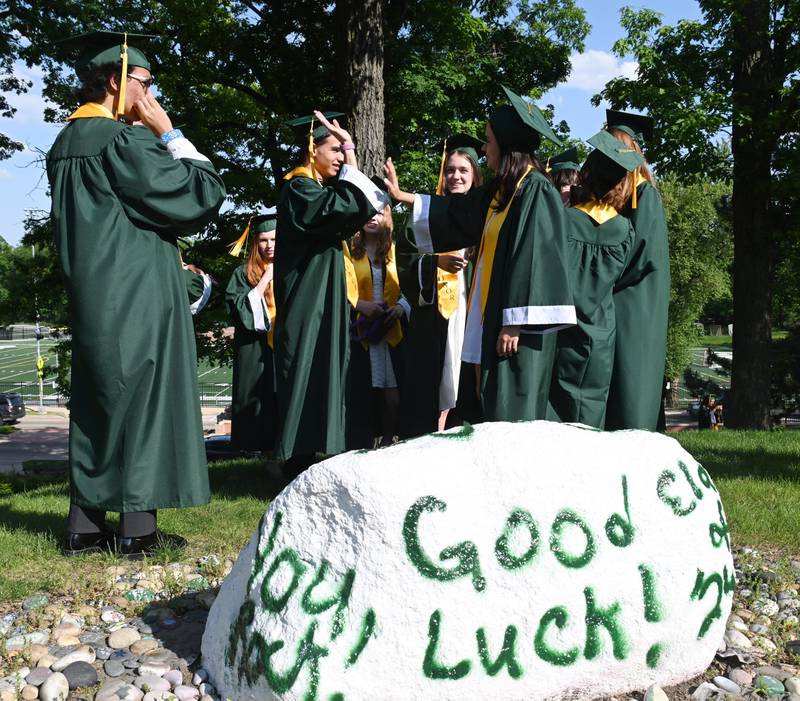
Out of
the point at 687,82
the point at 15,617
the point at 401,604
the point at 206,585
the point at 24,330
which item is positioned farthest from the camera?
the point at 24,330

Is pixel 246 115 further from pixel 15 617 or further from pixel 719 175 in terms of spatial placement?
pixel 15 617

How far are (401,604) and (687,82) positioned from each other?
14.3 metres

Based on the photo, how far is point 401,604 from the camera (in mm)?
2488

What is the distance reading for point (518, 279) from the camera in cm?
403

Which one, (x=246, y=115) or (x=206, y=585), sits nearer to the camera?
(x=206, y=585)

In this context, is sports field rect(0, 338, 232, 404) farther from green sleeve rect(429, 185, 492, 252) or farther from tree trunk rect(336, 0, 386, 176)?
green sleeve rect(429, 185, 492, 252)

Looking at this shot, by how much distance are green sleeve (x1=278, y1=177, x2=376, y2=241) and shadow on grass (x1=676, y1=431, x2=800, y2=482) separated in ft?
11.4

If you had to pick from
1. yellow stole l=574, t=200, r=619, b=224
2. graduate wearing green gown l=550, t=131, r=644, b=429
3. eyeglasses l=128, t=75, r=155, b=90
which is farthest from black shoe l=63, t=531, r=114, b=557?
yellow stole l=574, t=200, r=619, b=224

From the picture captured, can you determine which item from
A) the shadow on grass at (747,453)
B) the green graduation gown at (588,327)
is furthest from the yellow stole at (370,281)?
the shadow on grass at (747,453)

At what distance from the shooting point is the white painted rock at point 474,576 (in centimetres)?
249

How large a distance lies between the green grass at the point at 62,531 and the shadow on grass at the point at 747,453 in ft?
11.7

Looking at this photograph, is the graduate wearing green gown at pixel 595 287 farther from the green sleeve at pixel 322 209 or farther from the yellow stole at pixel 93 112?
the yellow stole at pixel 93 112

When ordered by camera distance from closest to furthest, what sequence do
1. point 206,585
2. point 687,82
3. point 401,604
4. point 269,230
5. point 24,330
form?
point 401,604, point 206,585, point 269,230, point 687,82, point 24,330

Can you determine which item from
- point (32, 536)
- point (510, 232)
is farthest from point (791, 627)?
point (32, 536)
